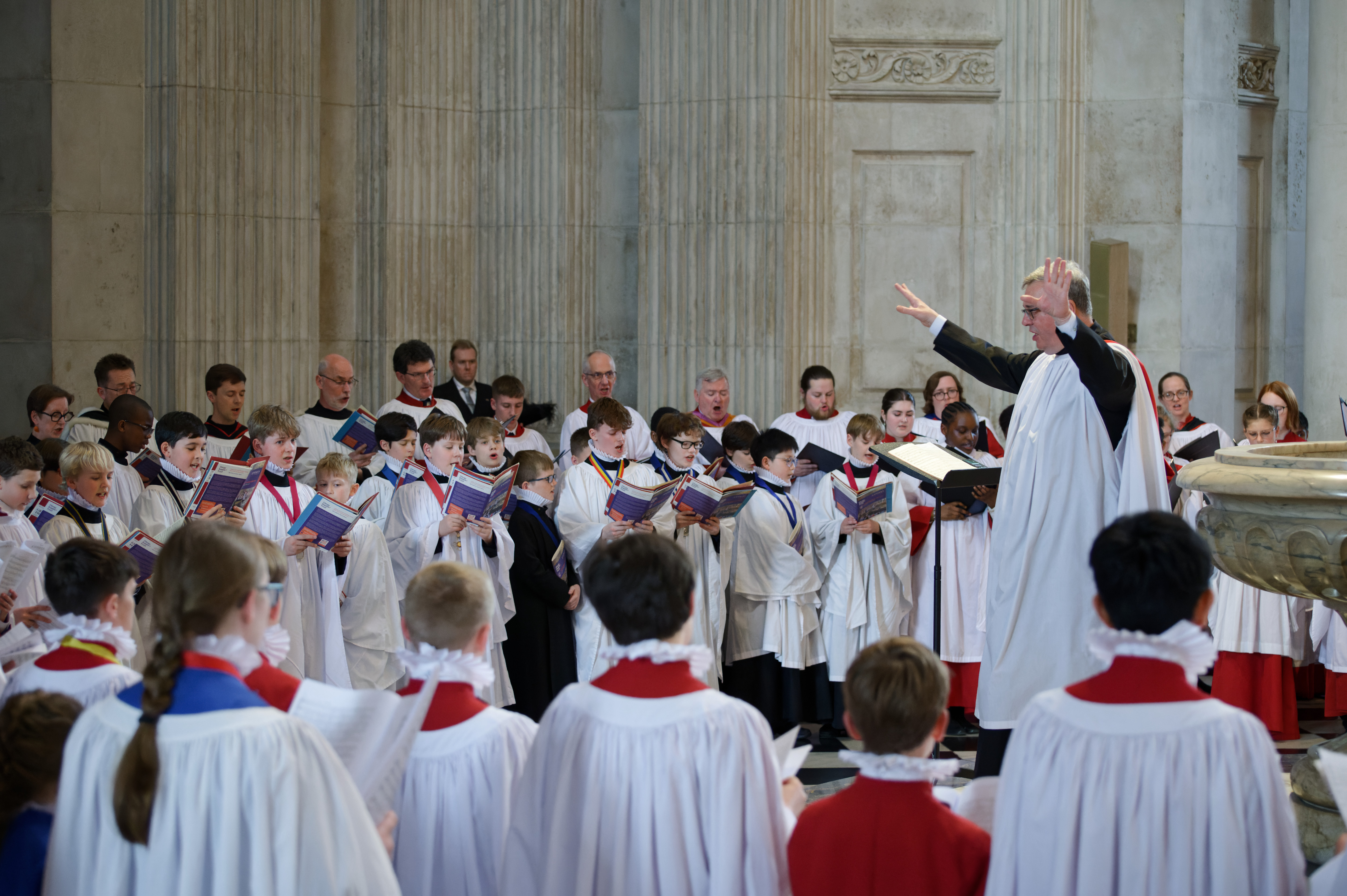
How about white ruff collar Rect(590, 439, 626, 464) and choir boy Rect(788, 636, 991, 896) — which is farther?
white ruff collar Rect(590, 439, 626, 464)

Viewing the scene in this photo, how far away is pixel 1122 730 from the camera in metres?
2.75

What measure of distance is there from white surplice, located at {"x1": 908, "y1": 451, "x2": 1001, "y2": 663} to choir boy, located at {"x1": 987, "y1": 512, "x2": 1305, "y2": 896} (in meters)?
5.00

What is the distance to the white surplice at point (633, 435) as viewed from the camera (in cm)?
910

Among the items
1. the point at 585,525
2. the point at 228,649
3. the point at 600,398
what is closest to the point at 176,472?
the point at 585,525

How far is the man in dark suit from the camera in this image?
977 centimetres

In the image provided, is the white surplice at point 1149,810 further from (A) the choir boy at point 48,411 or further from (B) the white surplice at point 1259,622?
(A) the choir boy at point 48,411

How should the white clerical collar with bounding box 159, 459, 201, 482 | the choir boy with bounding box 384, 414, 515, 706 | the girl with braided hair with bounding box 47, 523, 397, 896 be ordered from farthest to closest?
1. the choir boy with bounding box 384, 414, 515, 706
2. the white clerical collar with bounding box 159, 459, 201, 482
3. the girl with braided hair with bounding box 47, 523, 397, 896

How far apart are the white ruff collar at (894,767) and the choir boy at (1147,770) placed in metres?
0.22

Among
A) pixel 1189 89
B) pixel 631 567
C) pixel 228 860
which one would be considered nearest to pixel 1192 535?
pixel 631 567

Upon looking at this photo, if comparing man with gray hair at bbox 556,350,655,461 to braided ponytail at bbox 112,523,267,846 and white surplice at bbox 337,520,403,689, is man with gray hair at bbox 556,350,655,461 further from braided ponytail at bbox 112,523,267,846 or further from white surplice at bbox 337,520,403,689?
braided ponytail at bbox 112,523,267,846

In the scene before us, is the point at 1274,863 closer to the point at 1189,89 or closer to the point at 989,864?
the point at 989,864

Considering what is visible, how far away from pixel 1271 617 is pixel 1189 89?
5.17 meters

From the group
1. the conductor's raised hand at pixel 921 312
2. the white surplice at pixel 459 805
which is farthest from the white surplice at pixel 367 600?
the white surplice at pixel 459 805

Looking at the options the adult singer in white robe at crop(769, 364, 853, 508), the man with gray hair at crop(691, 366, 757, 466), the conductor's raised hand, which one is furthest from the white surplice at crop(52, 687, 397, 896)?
the adult singer in white robe at crop(769, 364, 853, 508)
